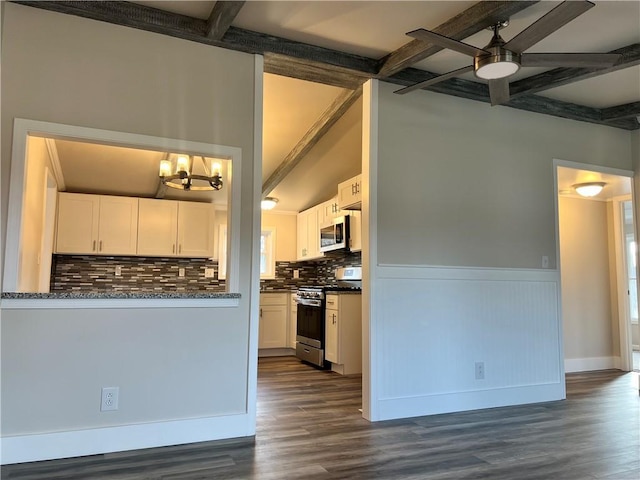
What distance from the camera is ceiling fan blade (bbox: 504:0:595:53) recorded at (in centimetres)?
204

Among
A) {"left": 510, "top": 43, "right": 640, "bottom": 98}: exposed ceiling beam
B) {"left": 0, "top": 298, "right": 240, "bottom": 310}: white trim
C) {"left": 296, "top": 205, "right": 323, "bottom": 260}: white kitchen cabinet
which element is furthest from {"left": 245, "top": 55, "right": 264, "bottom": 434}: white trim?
{"left": 296, "top": 205, "right": 323, "bottom": 260}: white kitchen cabinet

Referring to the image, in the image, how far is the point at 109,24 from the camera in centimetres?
278

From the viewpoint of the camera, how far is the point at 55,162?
4.69 metres

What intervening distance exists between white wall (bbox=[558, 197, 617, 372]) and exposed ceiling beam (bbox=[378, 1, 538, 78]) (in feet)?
10.3

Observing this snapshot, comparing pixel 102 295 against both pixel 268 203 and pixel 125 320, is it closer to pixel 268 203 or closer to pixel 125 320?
pixel 125 320

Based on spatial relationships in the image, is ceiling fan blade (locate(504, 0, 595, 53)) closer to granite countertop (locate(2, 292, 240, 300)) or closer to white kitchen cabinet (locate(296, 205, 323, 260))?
granite countertop (locate(2, 292, 240, 300))

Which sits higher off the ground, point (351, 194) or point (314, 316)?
point (351, 194)

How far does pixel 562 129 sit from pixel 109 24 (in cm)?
379

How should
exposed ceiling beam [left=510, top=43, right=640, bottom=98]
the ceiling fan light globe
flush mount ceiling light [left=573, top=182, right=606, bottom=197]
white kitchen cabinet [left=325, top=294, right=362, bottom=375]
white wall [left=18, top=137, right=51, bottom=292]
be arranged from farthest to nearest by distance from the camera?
white kitchen cabinet [left=325, top=294, right=362, bottom=375] → flush mount ceiling light [left=573, top=182, right=606, bottom=197] → white wall [left=18, top=137, right=51, bottom=292] → exposed ceiling beam [left=510, top=43, right=640, bottom=98] → the ceiling fan light globe

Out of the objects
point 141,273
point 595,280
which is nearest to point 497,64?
point 595,280

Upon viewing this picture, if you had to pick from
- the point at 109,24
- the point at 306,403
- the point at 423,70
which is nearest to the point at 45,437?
the point at 306,403

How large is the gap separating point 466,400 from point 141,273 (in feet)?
14.0

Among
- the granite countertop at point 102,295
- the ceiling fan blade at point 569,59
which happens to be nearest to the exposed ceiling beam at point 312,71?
the ceiling fan blade at point 569,59

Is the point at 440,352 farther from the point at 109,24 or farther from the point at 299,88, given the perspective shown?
the point at 109,24
